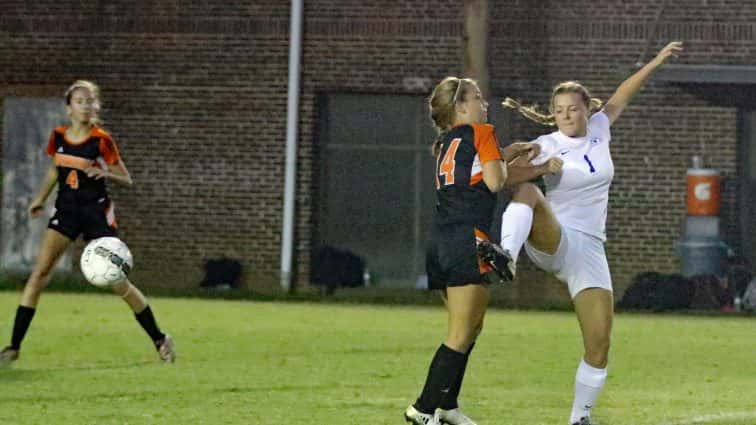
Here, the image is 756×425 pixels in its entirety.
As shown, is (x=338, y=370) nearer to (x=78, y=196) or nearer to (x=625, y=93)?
(x=78, y=196)

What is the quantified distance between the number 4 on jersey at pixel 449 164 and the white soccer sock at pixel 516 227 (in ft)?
1.06

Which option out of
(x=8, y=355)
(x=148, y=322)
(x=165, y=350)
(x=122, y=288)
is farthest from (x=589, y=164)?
(x=8, y=355)

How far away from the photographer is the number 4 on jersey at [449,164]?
8.44 metres

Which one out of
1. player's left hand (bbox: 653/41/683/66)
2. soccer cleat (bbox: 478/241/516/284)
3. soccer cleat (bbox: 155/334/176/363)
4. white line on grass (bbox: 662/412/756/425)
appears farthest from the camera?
soccer cleat (bbox: 155/334/176/363)

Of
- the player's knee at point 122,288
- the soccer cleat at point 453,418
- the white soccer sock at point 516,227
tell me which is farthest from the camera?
the player's knee at point 122,288

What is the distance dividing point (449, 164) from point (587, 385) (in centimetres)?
142

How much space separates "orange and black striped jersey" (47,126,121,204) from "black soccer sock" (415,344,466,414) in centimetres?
500

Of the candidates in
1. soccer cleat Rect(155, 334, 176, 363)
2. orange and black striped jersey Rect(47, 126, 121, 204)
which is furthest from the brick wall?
orange and black striped jersey Rect(47, 126, 121, 204)

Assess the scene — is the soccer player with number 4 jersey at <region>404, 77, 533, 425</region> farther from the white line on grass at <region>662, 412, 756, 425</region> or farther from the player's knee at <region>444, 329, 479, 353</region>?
the white line on grass at <region>662, 412, 756, 425</region>

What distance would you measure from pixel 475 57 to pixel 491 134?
15755mm

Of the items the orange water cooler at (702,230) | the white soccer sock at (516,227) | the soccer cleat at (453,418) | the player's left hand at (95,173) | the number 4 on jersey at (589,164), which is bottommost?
the orange water cooler at (702,230)

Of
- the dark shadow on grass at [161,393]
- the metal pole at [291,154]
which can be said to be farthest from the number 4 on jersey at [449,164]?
the metal pole at [291,154]

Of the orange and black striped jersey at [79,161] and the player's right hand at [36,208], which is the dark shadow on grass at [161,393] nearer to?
the orange and black striped jersey at [79,161]

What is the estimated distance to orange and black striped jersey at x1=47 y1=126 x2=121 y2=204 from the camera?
12.8 meters
